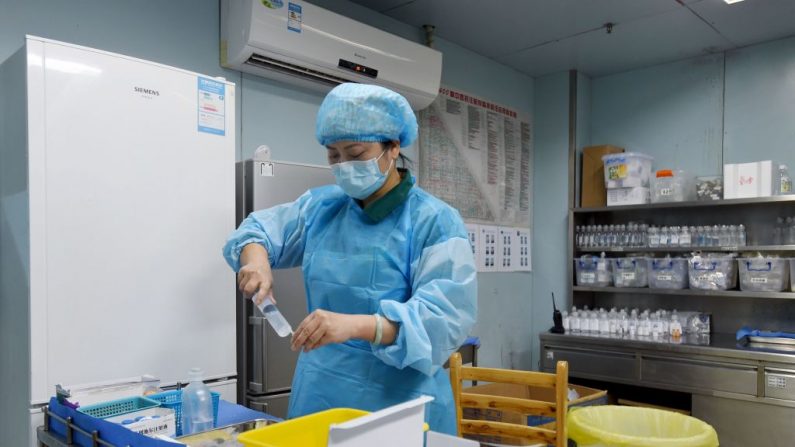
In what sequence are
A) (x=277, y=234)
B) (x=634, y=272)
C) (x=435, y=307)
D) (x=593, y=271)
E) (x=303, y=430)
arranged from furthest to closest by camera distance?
(x=593, y=271) → (x=634, y=272) → (x=277, y=234) → (x=435, y=307) → (x=303, y=430)

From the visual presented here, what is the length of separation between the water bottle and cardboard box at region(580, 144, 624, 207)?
11.1 ft

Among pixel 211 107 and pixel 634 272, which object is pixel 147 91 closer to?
pixel 211 107

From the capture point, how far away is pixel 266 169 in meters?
2.32

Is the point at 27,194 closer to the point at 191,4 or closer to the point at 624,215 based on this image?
the point at 191,4

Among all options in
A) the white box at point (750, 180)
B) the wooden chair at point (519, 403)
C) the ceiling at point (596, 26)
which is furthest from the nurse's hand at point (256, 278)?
the white box at point (750, 180)

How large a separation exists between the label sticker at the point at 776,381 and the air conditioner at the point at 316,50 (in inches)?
93.9

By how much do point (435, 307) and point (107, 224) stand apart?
109 centimetres

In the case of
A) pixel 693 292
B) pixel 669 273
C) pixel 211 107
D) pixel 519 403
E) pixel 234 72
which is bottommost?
pixel 519 403

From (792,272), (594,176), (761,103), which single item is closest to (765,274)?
(792,272)

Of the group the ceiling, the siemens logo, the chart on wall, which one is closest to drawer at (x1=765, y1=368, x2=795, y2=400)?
the chart on wall

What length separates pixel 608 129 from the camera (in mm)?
4453

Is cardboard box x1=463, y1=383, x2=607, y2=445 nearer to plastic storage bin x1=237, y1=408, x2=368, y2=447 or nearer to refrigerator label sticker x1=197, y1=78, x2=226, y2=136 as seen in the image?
plastic storage bin x1=237, y1=408, x2=368, y2=447

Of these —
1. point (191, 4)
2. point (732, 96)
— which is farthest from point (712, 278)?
point (191, 4)

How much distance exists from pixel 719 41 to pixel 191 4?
10.7ft
